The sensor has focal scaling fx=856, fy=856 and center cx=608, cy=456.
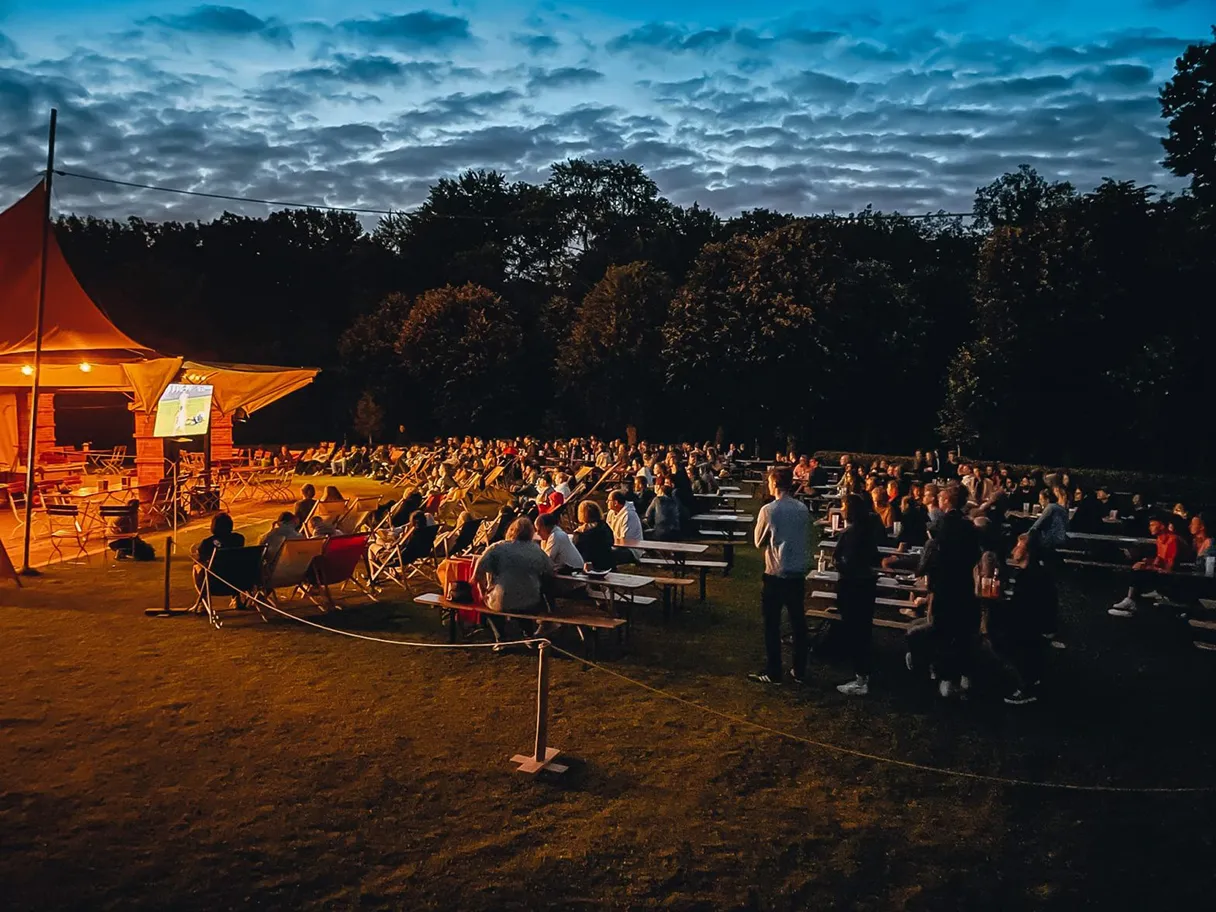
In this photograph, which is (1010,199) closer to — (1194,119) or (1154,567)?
(1194,119)

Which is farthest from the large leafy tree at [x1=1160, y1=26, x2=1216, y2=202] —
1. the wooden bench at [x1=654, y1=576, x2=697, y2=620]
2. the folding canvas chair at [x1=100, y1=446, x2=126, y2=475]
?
the folding canvas chair at [x1=100, y1=446, x2=126, y2=475]

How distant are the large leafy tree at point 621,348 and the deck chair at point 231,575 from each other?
24987mm

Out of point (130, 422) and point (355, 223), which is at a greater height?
point (355, 223)

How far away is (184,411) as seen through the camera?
17188 mm

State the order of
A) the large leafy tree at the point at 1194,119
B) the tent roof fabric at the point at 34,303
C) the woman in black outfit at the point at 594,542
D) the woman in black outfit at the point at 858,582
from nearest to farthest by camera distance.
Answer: the woman in black outfit at the point at 858,582 < the woman in black outfit at the point at 594,542 < the tent roof fabric at the point at 34,303 < the large leafy tree at the point at 1194,119

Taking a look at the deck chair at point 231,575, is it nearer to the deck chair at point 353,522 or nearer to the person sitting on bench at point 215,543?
the person sitting on bench at point 215,543

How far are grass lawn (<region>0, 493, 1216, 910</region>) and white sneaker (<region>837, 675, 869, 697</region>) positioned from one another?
0.16 m

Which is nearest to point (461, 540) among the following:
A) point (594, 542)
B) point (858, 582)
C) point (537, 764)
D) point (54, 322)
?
point (594, 542)

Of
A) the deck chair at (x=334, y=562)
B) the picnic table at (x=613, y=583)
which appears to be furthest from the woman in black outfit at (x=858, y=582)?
the deck chair at (x=334, y=562)

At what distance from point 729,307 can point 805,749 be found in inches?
992

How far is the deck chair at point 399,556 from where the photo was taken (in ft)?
34.0

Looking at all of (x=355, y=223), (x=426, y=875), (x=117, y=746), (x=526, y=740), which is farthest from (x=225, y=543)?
(x=355, y=223)

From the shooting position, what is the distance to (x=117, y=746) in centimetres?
541

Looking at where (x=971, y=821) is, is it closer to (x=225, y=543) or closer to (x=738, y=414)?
(x=225, y=543)
